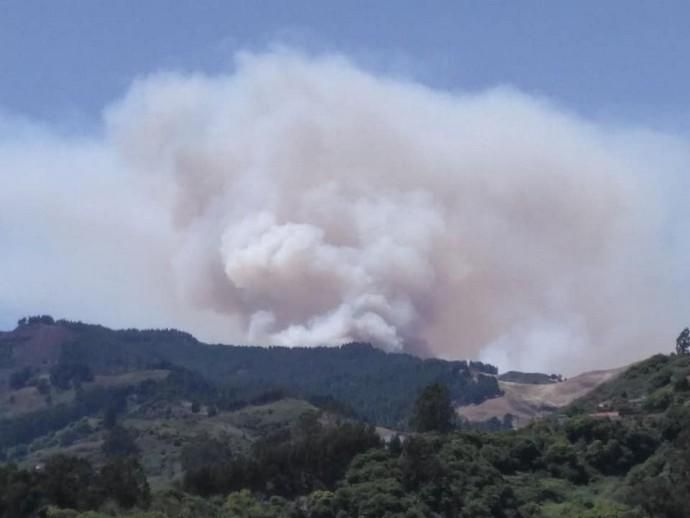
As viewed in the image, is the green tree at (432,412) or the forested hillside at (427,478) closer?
the forested hillside at (427,478)

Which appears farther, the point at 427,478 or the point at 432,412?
the point at 432,412

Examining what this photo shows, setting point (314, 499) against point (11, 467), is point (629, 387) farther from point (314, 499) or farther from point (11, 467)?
point (11, 467)

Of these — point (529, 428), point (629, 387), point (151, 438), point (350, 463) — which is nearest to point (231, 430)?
point (151, 438)

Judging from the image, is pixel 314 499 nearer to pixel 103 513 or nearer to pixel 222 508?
pixel 222 508

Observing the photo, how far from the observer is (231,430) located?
18775cm

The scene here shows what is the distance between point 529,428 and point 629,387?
3114 centimetres

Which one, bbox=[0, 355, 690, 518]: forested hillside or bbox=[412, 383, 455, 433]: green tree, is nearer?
bbox=[0, 355, 690, 518]: forested hillside

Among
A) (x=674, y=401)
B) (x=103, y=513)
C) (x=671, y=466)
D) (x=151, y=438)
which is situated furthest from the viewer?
(x=151, y=438)

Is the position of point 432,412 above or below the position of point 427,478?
above

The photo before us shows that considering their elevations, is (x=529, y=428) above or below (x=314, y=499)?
above

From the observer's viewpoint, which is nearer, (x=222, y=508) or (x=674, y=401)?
(x=222, y=508)

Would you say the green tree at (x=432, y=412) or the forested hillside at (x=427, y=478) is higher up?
the green tree at (x=432, y=412)

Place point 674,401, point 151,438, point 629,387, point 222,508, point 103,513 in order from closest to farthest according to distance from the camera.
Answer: point 103,513
point 222,508
point 674,401
point 629,387
point 151,438

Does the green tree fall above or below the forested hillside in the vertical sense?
above
